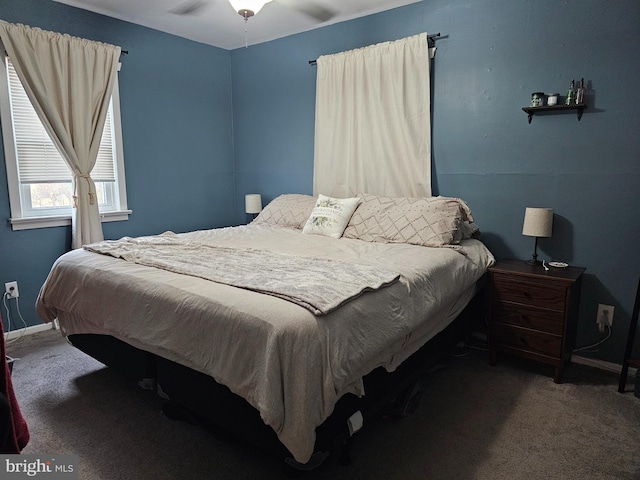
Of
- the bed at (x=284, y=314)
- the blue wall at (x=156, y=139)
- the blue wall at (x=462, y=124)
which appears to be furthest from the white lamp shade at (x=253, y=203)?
the bed at (x=284, y=314)

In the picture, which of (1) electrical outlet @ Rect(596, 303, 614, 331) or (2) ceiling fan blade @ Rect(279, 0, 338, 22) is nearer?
(1) electrical outlet @ Rect(596, 303, 614, 331)

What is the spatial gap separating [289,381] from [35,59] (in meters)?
3.03

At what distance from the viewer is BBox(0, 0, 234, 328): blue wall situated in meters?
3.06

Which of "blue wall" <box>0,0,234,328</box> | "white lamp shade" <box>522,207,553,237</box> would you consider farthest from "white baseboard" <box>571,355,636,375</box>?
"blue wall" <box>0,0,234,328</box>

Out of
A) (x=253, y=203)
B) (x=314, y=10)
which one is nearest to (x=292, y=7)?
(x=314, y=10)

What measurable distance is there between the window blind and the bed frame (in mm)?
1397

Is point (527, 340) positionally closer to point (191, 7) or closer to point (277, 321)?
point (277, 321)

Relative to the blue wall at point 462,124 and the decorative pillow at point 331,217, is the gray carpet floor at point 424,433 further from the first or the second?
the decorative pillow at point 331,217

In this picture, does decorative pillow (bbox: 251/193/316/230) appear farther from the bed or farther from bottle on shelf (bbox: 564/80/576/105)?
bottle on shelf (bbox: 564/80/576/105)

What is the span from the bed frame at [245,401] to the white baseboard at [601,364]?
88cm

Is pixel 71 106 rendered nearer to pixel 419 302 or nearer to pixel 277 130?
pixel 277 130

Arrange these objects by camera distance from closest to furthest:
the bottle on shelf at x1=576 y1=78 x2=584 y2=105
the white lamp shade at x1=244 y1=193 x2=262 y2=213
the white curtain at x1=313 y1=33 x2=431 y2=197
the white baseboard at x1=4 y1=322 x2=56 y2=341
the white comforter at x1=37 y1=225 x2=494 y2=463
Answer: the white comforter at x1=37 y1=225 x2=494 y2=463, the bottle on shelf at x1=576 y1=78 x2=584 y2=105, the white baseboard at x1=4 y1=322 x2=56 y2=341, the white curtain at x1=313 y1=33 x2=431 y2=197, the white lamp shade at x1=244 y1=193 x2=262 y2=213

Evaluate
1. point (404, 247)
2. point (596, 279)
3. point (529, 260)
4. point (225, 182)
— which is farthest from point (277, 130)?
point (596, 279)

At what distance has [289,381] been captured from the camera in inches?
53.4
